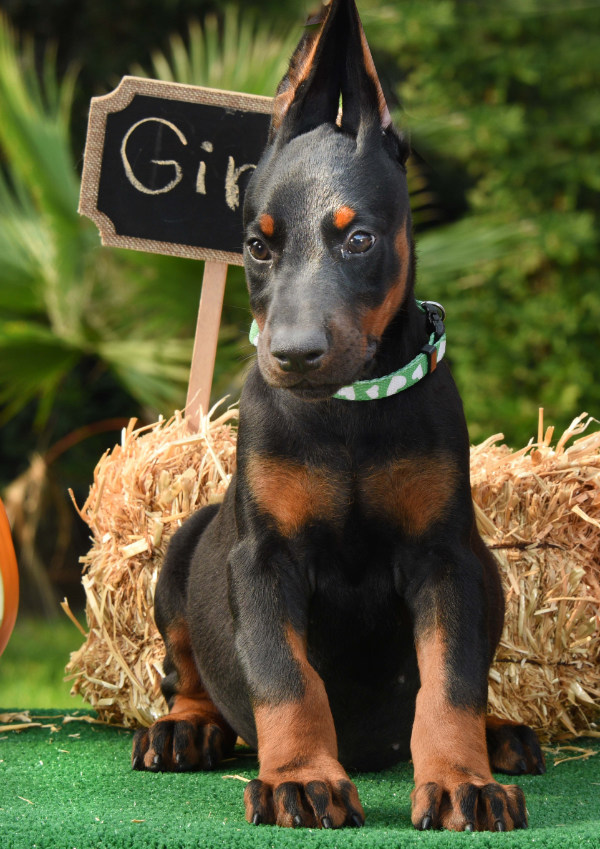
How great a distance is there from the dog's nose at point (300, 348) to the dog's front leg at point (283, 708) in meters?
0.54

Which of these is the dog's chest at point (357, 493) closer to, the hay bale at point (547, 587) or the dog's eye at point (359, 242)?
the dog's eye at point (359, 242)

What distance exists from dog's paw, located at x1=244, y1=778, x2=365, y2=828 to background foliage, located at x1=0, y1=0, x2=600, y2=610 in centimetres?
419

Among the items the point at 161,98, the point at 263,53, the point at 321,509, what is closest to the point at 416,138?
the point at 263,53

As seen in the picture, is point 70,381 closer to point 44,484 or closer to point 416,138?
point 44,484

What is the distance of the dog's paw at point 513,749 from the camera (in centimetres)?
311

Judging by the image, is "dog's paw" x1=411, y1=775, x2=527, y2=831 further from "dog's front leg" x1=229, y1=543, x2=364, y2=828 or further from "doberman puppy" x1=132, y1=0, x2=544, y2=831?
"dog's front leg" x1=229, y1=543, x2=364, y2=828

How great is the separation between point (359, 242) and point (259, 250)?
0.85 feet

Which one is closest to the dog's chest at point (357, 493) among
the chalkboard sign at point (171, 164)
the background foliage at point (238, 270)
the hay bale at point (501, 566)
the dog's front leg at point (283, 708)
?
the dog's front leg at point (283, 708)

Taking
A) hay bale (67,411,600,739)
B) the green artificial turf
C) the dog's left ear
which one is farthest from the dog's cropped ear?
the green artificial turf

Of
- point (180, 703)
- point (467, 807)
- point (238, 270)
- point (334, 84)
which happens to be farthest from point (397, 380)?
point (238, 270)

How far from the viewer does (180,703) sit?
11.5 ft

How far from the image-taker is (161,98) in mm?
4242

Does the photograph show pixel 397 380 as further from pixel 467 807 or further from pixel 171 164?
pixel 171 164

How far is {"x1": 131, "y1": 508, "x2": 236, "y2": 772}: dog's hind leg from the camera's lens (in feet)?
10.4
